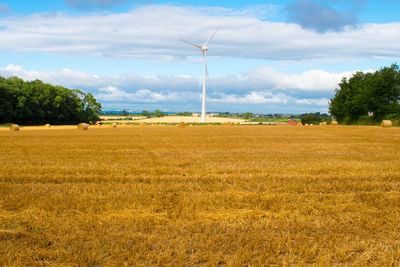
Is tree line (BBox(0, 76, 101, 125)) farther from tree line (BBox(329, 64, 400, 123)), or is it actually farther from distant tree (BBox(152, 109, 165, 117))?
tree line (BBox(329, 64, 400, 123))

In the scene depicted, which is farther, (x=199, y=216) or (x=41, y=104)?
(x=41, y=104)

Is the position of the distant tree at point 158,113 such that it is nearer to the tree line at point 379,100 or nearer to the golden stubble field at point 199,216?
the tree line at point 379,100

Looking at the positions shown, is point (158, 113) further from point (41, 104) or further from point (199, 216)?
point (199, 216)

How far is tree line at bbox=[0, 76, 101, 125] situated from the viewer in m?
71.4

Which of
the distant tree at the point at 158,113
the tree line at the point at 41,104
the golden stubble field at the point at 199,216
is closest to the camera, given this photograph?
the golden stubble field at the point at 199,216

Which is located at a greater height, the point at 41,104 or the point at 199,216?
the point at 41,104

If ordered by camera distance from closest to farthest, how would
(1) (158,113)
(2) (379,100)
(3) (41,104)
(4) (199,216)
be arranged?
(4) (199,216)
(2) (379,100)
(3) (41,104)
(1) (158,113)

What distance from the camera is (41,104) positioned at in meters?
82.9

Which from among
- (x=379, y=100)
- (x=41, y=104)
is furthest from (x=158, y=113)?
(x=379, y=100)

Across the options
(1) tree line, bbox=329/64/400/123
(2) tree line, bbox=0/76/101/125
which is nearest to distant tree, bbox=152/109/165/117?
(2) tree line, bbox=0/76/101/125

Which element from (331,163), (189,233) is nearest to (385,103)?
(331,163)

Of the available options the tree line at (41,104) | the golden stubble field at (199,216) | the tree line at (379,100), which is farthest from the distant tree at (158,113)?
the golden stubble field at (199,216)

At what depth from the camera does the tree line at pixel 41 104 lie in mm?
71438

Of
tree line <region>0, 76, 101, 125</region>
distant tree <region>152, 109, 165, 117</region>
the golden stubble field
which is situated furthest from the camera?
distant tree <region>152, 109, 165, 117</region>
